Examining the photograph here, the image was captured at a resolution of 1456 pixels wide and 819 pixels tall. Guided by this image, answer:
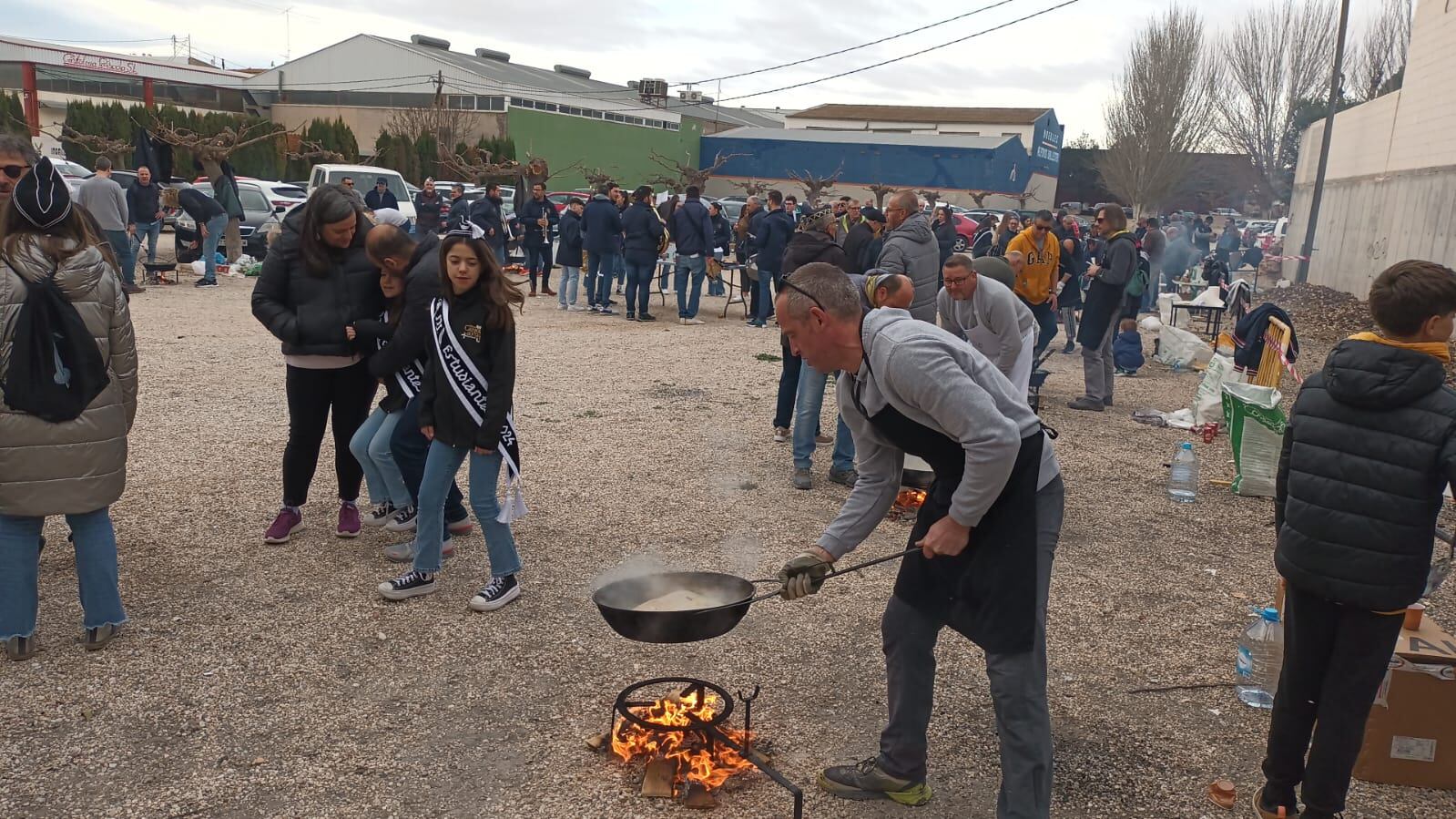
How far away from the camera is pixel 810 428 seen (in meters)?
6.74

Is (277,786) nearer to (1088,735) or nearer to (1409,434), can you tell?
(1088,735)

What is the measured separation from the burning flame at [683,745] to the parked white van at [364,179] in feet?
56.2

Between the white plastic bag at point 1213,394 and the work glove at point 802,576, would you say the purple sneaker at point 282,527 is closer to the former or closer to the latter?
the work glove at point 802,576

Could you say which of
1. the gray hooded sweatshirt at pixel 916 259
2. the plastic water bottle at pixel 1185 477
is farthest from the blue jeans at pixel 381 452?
the plastic water bottle at pixel 1185 477

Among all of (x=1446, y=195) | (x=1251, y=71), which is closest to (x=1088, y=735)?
(x=1446, y=195)

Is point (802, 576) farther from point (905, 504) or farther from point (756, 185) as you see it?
point (756, 185)

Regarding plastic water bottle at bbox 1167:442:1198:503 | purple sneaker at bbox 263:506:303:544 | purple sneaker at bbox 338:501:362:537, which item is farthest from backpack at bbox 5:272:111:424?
plastic water bottle at bbox 1167:442:1198:503

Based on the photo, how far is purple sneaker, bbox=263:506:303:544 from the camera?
527cm

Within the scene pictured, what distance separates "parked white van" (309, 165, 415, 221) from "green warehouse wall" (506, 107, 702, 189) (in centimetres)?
2240

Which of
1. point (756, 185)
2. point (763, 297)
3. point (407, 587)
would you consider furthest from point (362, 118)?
point (407, 587)

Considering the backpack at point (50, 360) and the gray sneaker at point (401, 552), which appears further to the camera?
the gray sneaker at point (401, 552)

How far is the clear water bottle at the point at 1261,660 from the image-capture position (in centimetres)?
405

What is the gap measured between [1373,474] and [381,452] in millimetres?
4166

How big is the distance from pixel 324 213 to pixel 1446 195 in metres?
16.4
